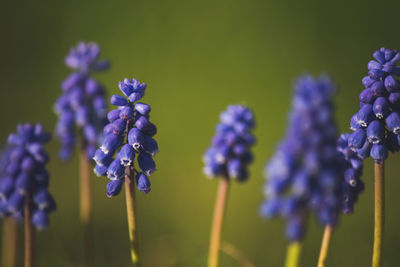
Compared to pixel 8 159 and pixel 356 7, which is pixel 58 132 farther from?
pixel 356 7

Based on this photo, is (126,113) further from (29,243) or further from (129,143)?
Result: (29,243)

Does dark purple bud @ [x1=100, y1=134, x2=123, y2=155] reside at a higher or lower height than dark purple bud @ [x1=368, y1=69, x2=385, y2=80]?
lower

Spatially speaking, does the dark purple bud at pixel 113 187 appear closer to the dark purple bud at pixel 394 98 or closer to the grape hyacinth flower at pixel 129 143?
the grape hyacinth flower at pixel 129 143

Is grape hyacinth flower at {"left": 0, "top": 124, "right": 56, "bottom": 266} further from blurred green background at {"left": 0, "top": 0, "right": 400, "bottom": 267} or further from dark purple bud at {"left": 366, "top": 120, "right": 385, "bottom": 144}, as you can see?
blurred green background at {"left": 0, "top": 0, "right": 400, "bottom": 267}

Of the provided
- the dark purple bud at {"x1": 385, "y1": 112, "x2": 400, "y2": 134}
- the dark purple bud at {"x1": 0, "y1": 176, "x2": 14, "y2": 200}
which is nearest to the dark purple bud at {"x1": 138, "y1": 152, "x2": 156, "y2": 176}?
the dark purple bud at {"x1": 0, "y1": 176, "x2": 14, "y2": 200}

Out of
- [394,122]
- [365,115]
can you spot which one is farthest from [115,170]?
[394,122]

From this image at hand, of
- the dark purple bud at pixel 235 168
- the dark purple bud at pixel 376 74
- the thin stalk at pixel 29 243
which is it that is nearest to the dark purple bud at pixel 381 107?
the dark purple bud at pixel 376 74

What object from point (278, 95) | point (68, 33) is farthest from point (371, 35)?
point (68, 33)
